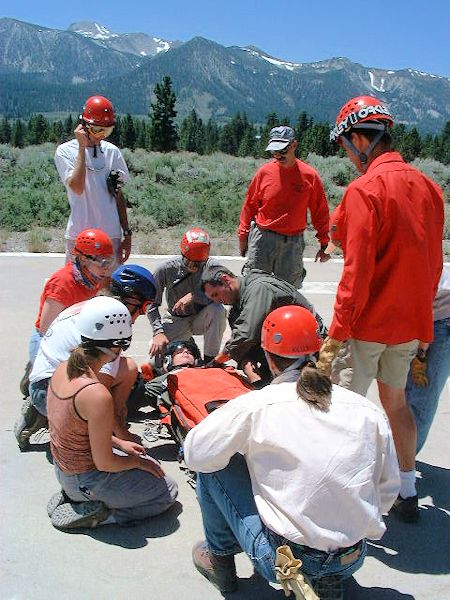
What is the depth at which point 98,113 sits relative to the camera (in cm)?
493

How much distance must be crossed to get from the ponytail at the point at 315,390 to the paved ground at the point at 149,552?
41.7 inches

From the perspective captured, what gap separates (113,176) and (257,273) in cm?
162

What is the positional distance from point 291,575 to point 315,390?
63 cm

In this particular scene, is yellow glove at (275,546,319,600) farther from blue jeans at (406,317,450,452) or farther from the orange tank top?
blue jeans at (406,317,450,452)

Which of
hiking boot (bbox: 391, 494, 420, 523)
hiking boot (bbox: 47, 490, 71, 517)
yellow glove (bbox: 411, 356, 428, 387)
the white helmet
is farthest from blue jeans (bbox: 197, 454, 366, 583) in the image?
yellow glove (bbox: 411, 356, 428, 387)

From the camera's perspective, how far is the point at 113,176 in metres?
5.29

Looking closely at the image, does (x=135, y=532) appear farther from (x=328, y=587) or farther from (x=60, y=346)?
(x=328, y=587)

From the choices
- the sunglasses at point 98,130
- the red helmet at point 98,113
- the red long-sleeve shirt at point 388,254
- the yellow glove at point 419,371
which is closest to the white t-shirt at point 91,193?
the sunglasses at point 98,130

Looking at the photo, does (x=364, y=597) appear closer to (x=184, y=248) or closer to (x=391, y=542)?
(x=391, y=542)

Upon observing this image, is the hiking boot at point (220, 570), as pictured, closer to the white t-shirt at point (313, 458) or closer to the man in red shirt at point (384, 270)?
the white t-shirt at point (313, 458)

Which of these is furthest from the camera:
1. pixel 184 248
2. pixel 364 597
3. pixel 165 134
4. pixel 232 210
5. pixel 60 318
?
pixel 165 134

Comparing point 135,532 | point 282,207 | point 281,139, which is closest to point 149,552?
point 135,532

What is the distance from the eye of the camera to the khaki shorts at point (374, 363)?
10.9 feet

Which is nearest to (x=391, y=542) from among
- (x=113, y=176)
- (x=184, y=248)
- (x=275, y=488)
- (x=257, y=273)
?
(x=275, y=488)
